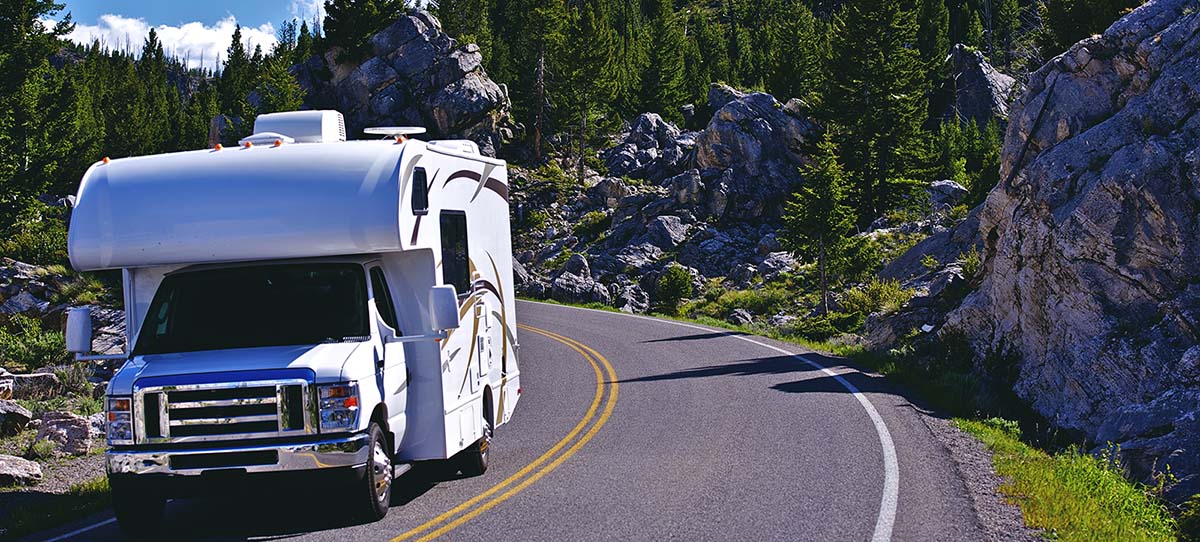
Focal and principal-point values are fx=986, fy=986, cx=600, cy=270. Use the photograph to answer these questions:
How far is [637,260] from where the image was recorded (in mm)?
52125

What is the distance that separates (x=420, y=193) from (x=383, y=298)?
1026 mm

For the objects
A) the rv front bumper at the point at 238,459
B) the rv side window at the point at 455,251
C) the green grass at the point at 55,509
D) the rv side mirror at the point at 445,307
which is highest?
the rv side window at the point at 455,251

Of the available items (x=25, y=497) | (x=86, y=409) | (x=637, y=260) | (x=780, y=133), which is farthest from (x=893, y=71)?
(x=25, y=497)

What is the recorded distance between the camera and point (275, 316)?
28.6ft

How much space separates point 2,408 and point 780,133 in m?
52.9

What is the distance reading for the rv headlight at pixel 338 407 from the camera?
7.87 m

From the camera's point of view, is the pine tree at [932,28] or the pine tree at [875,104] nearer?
the pine tree at [875,104]

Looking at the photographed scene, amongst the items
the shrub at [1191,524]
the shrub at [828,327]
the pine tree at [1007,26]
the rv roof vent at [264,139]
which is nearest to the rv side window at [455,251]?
the rv roof vent at [264,139]

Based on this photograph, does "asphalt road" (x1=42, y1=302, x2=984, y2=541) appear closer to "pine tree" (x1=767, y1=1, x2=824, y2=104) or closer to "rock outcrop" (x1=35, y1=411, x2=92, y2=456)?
"rock outcrop" (x1=35, y1=411, x2=92, y2=456)

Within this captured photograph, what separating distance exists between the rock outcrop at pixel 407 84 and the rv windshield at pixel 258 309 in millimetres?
58207

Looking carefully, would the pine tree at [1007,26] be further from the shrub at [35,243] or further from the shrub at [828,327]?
the shrub at [35,243]

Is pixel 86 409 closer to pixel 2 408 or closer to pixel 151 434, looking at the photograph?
pixel 2 408

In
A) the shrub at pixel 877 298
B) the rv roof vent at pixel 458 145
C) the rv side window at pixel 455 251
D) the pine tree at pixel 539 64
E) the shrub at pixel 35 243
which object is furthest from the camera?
the pine tree at pixel 539 64

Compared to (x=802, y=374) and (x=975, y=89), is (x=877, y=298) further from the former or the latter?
(x=975, y=89)
